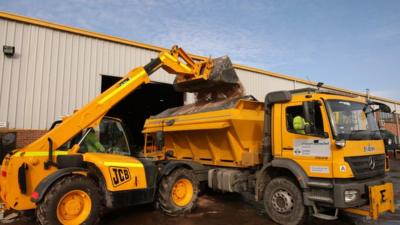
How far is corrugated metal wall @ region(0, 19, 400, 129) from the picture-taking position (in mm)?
11891

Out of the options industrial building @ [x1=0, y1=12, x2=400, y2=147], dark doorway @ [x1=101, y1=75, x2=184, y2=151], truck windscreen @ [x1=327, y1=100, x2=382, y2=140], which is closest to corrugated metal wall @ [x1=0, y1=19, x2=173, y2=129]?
industrial building @ [x1=0, y1=12, x2=400, y2=147]

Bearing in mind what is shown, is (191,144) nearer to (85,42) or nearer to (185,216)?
(185,216)

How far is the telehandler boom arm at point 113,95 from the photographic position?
5864mm

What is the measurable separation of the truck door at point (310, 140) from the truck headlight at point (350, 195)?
1.38ft

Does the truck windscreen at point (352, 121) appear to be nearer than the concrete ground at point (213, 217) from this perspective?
Yes

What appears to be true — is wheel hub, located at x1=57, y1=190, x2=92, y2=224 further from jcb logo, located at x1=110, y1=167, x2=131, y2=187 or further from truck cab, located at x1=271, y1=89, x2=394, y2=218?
truck cab, located at x1=271, y1=89, x2=394, y2=218

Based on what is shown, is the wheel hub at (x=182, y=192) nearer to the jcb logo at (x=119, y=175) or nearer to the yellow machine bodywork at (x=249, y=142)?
the yellow machine bodywork at (x=249, y=142)

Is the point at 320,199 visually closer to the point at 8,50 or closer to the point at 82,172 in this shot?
the point at 82,172

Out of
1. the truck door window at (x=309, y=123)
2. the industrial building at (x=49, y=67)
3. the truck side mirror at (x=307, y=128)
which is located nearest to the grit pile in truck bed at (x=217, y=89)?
the truck door window at (x=309, y=123)

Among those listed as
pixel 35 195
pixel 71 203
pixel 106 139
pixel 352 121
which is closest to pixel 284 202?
pixel 352 121

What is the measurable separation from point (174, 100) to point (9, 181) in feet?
59.9

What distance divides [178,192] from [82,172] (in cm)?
261

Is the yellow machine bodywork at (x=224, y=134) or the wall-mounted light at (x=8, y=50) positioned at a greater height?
the wall-mounted light at (x=8, y=50)

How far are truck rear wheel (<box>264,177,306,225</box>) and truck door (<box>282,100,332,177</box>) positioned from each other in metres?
0.49
